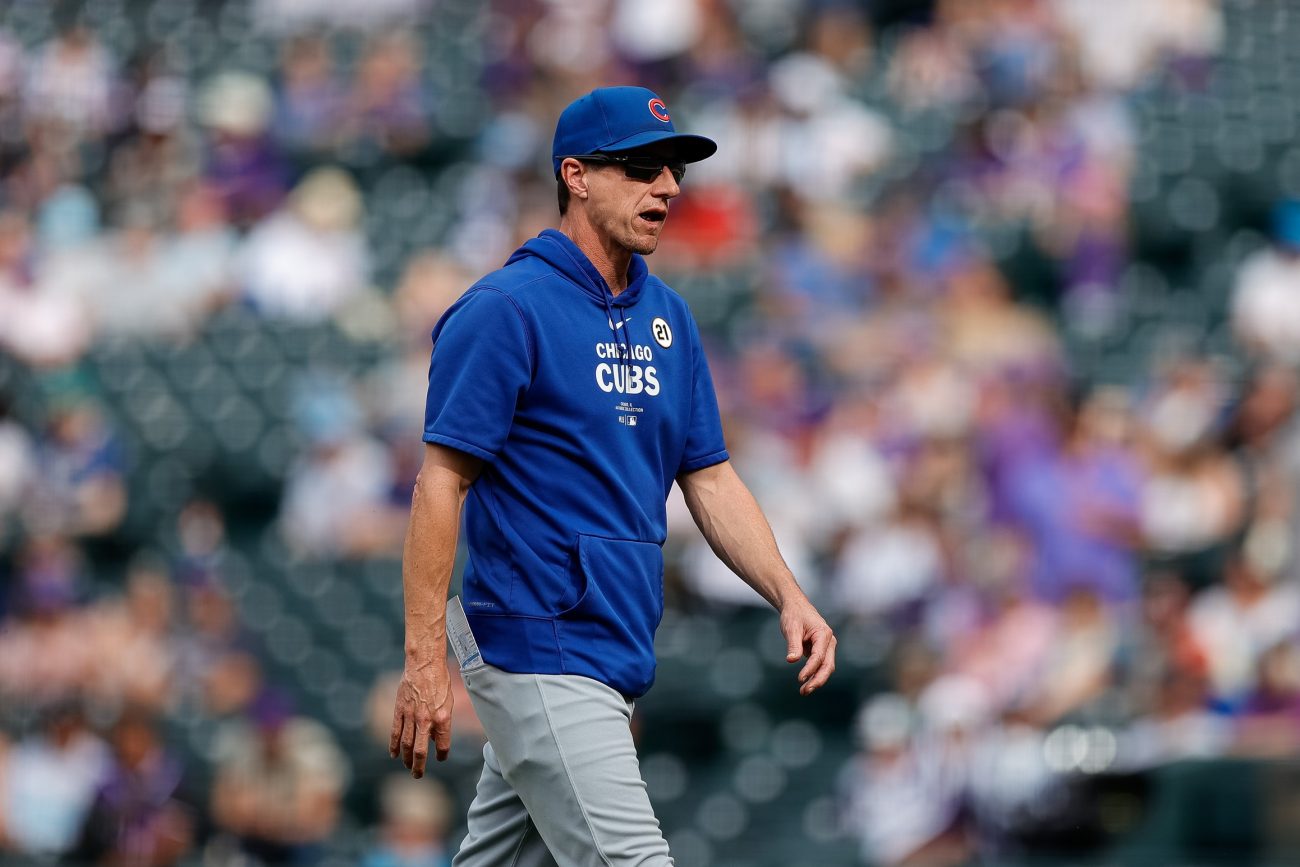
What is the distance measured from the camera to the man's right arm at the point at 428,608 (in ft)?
11.9

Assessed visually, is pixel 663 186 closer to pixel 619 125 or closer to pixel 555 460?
pixel 619 125

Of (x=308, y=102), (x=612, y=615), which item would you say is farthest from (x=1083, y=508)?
(x=308, y=102)

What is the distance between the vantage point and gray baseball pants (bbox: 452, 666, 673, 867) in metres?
3.70

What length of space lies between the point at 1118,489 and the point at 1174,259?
7.23 feet

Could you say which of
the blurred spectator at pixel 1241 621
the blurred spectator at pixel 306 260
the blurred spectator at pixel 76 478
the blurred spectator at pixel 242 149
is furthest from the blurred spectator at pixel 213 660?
the blurred spectator at pixel 1241 621

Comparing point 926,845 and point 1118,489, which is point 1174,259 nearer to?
point 1118,489

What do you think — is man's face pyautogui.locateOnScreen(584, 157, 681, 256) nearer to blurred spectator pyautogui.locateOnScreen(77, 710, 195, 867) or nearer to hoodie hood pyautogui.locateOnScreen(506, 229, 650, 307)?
hoodie hood pyautogui.locateOnScreen(506, 229, 650, 307)

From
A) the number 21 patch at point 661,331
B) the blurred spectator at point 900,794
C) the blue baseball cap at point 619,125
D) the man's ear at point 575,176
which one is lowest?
the blurred spectator at point 900,794

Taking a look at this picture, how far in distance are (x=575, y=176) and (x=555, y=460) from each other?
57 cm

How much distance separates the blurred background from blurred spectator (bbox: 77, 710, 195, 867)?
2cm

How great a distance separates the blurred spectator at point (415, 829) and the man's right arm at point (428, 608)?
15.2 feet

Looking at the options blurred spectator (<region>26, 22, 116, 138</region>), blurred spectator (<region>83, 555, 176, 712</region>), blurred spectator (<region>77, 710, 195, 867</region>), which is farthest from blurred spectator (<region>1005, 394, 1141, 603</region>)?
blurred spectator (<region>26, 22, 116, 138</region>)

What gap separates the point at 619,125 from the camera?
3.88 metres

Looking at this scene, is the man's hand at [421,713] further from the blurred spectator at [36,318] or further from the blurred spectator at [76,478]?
the blurred spectator at [36,318]
